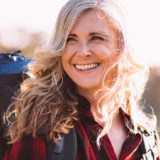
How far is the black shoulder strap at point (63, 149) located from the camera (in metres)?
2.77

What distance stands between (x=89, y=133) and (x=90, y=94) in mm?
394

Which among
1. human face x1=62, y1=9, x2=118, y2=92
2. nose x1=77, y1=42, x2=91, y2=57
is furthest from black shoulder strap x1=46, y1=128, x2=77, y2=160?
nose x1=77, y1=42, x2=91, y2=57

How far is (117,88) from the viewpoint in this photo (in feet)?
12.0

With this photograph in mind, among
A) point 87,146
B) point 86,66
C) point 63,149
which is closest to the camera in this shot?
point 63,149

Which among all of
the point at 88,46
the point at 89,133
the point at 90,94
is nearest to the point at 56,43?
the point at 88,46

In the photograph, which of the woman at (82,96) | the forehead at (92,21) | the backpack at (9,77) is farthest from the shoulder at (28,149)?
the forehead at (92,21)

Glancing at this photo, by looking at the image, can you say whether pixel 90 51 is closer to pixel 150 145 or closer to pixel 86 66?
pixel 86 66

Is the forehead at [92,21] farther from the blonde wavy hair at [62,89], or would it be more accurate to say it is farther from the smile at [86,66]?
the smile at [86,66]

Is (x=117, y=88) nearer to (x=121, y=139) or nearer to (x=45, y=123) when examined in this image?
(x=121, y=139)

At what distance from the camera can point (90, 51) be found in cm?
327

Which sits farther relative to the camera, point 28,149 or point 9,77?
point 9,77

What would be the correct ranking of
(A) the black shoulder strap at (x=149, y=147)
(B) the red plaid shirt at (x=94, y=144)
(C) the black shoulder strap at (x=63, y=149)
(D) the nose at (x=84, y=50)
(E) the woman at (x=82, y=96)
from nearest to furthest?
(C) the black shoulder strap at (x=63, y=149) < (E) the woman at (x=82, y=96) < (B) the red plaid shirt at (x=94, y=144) < (D) the nose at (x=84, y=50) < (A) the black shoulder strap at (x=149, y=147)

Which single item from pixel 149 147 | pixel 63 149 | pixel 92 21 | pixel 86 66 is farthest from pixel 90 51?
pixel 149 147

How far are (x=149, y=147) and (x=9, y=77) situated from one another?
133cm
